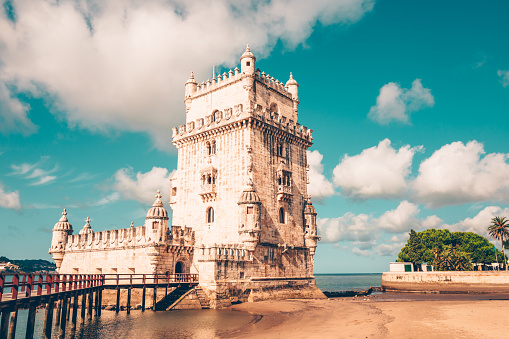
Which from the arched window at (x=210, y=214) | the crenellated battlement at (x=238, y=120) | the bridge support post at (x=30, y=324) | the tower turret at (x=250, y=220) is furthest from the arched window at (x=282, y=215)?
the bridge support post at (x=30, y=324)

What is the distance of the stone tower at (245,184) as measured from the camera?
126ft

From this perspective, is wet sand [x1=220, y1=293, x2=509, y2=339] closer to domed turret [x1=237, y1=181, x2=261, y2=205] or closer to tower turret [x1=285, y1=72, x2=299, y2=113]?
domed turret [x1=237, y1=181, x2=261, y2=205]

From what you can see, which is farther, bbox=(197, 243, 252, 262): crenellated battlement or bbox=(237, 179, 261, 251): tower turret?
bbox=(237, 179, 261, 251): tower turret

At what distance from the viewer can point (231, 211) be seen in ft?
133

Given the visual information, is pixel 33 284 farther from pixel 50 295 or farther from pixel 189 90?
pixel 189 90

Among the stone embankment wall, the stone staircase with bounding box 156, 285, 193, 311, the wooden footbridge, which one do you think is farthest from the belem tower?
the stone embankment wall

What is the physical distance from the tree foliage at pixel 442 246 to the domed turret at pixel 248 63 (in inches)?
2101

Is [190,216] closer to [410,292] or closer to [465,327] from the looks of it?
[465,327]

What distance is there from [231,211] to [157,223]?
23.4 ft

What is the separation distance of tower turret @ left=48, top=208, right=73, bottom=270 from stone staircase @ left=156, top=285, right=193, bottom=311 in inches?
808

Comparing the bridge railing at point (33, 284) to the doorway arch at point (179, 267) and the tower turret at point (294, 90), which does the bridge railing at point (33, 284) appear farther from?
the tower turret at point (294, 90)

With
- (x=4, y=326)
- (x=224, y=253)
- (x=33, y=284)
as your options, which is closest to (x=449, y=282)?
(x=224, y=253)

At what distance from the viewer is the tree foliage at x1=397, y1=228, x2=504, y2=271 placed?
79.4 meters

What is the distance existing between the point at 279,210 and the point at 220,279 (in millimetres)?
10880
